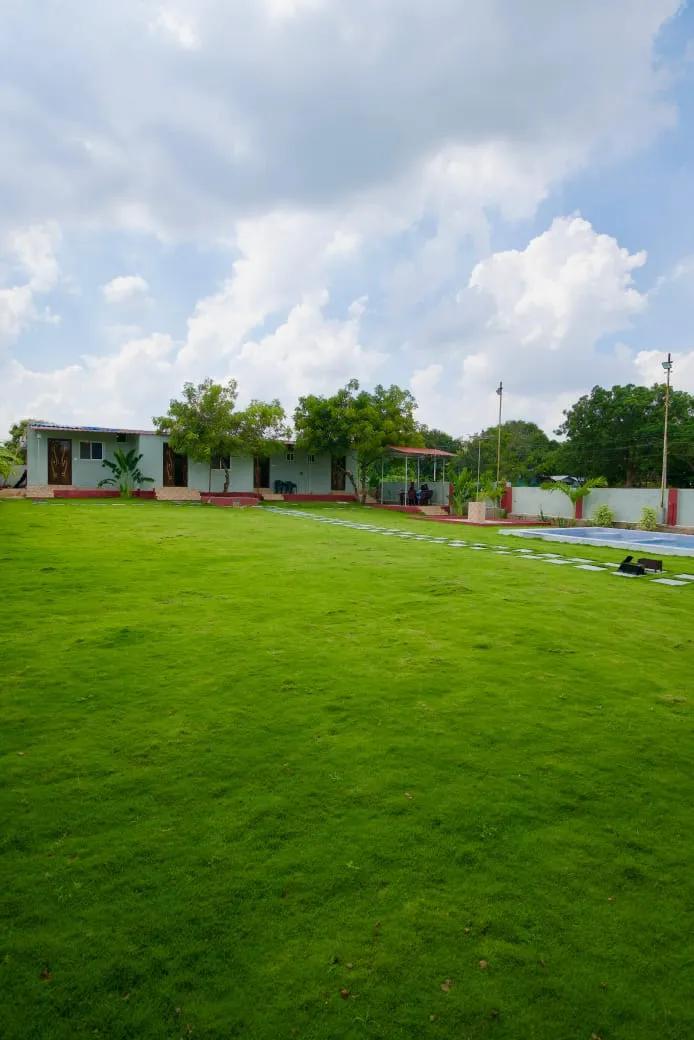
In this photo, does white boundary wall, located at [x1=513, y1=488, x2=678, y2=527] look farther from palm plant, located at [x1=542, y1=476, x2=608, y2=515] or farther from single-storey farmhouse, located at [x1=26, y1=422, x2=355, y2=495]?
single-storey farmhouse, located at [x1=26, y1=422, x2=355, y2=495]

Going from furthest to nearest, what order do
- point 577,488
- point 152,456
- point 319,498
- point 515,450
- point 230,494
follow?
point 515,450, point 319,498, point 230,494, point 152,456, point 577,488

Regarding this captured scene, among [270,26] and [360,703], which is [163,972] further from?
[270,26]

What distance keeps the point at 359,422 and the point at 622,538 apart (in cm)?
1410

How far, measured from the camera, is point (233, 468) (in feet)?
99.9

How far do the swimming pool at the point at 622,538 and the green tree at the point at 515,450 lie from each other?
1024 inches

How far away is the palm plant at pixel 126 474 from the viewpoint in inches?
1101

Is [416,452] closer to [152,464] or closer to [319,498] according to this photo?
[319,498]

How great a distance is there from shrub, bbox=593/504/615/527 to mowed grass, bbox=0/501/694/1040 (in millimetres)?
13927

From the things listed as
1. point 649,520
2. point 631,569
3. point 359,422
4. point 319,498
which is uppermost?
point 359,422

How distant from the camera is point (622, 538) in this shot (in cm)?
1656

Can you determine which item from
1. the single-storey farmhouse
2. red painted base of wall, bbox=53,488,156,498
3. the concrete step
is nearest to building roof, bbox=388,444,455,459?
the single-storey farmhouse

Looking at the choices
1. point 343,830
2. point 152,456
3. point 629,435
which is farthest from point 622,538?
point 629,435

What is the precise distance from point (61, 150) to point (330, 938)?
1885 cm

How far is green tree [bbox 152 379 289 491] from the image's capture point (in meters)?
26.5
